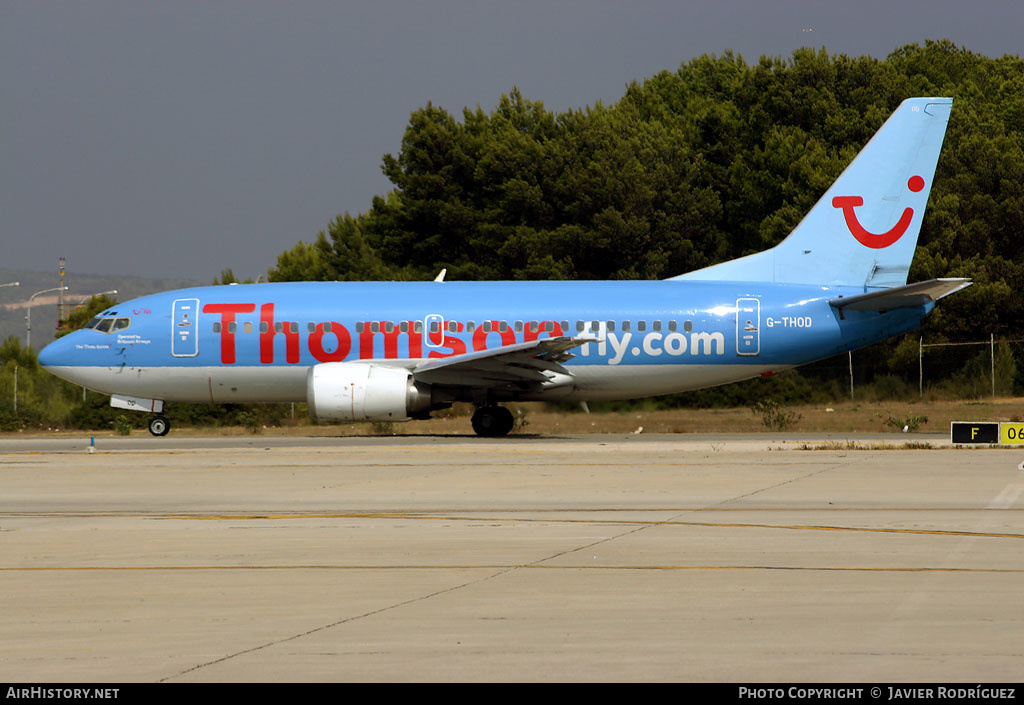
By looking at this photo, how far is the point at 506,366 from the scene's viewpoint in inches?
1106

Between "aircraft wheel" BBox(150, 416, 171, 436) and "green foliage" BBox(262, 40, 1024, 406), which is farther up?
"green foliage" BBox(262, 40, 1024, 406)

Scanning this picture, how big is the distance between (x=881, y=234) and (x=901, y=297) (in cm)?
219

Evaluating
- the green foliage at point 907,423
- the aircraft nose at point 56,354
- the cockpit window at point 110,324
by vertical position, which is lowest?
the green foliage at point 907,423

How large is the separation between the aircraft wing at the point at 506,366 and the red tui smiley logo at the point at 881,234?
6754 millimetres

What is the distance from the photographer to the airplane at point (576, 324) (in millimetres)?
28984

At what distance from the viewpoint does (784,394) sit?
39.9 m

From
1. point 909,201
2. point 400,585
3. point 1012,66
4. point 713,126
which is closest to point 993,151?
point 713,126

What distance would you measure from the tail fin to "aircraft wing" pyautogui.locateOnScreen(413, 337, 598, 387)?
5.64 metres

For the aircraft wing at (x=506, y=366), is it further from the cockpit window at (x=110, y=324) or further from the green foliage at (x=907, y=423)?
the green foliage at (x=907, y=423)

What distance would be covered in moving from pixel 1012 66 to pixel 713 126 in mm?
25857

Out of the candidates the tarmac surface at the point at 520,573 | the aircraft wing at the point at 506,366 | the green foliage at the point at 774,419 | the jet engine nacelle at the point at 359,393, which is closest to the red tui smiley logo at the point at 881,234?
the green foliage at the point at 774,419

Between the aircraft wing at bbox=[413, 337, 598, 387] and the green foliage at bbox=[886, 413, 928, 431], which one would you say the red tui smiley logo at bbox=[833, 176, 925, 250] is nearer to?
the green foliage at bbox=[886, 413, 928, 431]

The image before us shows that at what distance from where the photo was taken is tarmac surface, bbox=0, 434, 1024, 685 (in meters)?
7.35

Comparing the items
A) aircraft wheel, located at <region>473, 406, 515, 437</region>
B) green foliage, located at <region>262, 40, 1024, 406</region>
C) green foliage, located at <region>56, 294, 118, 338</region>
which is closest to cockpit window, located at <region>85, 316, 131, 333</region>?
aircraft wheel, located at <region>473, 406, 515, 437</region>
